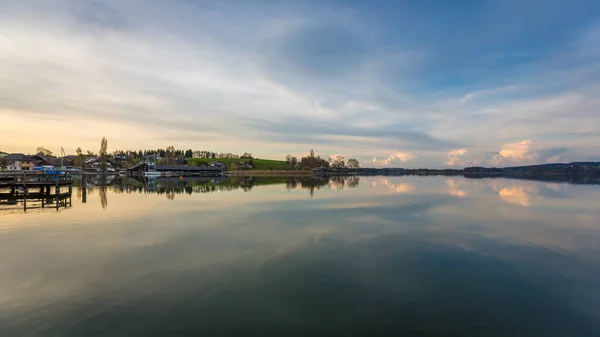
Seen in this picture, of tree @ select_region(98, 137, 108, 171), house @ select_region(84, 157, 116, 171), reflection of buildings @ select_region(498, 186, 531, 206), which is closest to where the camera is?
reflection of buildings @ select_region(498, 186, 531, 206)

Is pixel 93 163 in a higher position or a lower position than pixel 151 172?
higher

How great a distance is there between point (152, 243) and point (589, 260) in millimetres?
21936

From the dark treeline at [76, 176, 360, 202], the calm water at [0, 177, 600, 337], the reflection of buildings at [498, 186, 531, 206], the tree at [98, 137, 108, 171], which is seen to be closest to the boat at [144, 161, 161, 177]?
the tree at [98, 137, 108, 171]

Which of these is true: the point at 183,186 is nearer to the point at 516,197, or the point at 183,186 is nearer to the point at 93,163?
the point at 516,197

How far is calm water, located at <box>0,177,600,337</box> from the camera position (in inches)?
336

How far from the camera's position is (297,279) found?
38.1 ft

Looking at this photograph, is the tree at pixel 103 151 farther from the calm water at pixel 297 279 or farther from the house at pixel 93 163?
the calm water at pixel 297 279

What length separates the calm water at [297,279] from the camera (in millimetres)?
8523

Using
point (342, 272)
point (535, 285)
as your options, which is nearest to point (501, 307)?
point (535, 285)

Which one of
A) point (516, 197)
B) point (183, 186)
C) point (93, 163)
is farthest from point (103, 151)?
point (516, 197)

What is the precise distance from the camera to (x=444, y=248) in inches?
639

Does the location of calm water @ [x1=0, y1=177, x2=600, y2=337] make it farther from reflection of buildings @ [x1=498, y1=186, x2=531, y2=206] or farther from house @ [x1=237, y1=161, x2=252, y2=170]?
house @ [x1=237, y1=161, x2=252, y2=170]

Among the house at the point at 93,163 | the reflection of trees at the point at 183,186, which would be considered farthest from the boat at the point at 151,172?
the reflection of trees at the point at 183,186

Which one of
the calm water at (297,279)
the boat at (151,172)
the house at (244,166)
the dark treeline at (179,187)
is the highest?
the house at (244,166)
